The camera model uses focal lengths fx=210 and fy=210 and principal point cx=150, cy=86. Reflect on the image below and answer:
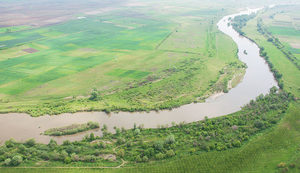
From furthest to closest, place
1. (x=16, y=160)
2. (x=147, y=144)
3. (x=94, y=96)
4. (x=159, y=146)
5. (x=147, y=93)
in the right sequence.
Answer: (x=147, y=93) → (x=94, y=96) → (x=147, y=144) → (x=159, y=146) → (x=16, y=160)

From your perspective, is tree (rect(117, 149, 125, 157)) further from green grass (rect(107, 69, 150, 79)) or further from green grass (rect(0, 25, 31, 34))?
green grass (rect(0, 25, 31, 34))

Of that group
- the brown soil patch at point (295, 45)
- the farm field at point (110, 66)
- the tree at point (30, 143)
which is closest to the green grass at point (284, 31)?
the brown soil patch at point (295, 45)

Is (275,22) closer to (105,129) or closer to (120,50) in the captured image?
(120,50)

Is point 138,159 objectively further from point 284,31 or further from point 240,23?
point 240,23

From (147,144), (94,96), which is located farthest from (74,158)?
(94,96)

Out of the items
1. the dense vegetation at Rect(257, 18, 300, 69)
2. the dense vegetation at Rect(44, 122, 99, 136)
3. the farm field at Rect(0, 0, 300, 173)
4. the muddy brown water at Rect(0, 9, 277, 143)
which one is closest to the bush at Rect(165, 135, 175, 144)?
the farm field at Rect(0, 0, 300, 173)

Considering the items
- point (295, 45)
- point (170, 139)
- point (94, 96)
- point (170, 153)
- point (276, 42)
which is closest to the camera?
point (170, 153)

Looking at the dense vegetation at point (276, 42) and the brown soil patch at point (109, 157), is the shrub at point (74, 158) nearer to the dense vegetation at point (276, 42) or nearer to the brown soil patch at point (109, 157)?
the brown soil patch at point (109, 157)
